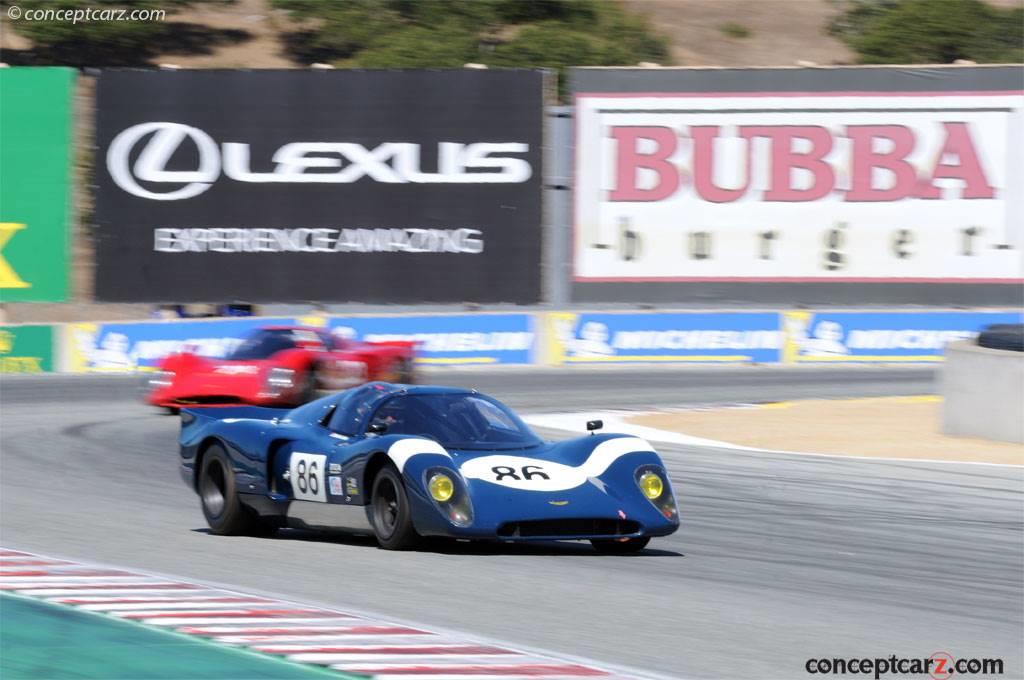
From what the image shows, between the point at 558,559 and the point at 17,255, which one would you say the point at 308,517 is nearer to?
the point at 558,559

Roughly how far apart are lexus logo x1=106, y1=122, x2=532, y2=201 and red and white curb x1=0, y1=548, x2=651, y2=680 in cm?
1823

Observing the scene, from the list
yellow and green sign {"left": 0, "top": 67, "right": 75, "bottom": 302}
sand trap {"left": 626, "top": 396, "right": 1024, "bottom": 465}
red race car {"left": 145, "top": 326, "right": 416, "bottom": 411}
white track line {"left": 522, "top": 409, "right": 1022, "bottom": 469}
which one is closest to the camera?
white track line {"left": 522, "top": 409, "right": 1022, "bottom": 469}

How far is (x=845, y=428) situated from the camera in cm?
1630

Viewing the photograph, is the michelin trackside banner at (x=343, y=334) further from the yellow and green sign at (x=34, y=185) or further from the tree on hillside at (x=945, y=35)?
the tree on hillside at (x=945, y=35)

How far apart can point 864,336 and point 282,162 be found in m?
10.0

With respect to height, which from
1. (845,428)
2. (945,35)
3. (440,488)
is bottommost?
(845,428)

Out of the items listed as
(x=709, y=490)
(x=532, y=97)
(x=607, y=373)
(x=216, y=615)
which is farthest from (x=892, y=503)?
(x=532, y=97)

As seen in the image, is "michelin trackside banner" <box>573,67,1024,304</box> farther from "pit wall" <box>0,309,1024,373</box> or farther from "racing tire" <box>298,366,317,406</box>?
"racing tire" <box>298,366,317,406</box>

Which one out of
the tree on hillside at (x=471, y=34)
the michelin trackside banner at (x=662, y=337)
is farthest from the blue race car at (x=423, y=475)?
the tree on hillside at (x=471, y=34)

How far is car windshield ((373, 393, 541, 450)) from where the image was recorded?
9.11 meters

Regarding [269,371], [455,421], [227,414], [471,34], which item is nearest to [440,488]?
[455,421]

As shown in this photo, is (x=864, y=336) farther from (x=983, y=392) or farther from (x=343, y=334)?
(x=983, y=392)

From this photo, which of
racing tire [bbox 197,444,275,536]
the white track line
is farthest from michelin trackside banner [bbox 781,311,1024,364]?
racing tire [bbox 197,444,275,536]

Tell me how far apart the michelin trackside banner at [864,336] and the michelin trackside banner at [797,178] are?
109 centimetres
